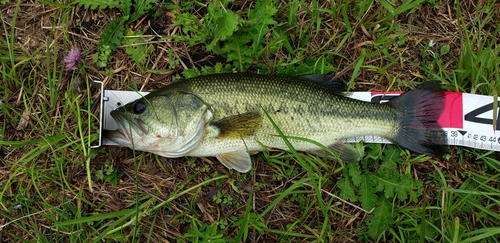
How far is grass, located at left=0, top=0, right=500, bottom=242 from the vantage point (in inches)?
147

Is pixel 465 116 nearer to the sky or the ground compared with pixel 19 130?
nearer to the ground

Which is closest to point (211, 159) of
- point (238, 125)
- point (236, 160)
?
point (236, 160)

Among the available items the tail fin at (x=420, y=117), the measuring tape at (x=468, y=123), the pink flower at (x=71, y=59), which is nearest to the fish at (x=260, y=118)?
the tail fin at (x=420, y=117)

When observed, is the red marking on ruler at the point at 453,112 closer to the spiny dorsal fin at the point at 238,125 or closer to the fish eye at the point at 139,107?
the spiny dorsal fin at the point at 238,125

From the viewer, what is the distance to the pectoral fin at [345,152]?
12.2 ft

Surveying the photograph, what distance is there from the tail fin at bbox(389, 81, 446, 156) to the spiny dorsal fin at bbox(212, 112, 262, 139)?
1306mm

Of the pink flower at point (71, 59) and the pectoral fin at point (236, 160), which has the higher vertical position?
the pink flower at point (71, 59)

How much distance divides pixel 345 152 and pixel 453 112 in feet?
3.84

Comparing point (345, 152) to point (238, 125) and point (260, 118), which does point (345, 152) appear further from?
point (238, 125)

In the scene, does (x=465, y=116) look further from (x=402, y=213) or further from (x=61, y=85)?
(x=61, y=85)

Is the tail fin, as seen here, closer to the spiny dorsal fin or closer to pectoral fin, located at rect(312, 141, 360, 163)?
pectoral fin, located at rect(312, 141, 360, 163)

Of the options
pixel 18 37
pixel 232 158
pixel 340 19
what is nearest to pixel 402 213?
pixel 232 158

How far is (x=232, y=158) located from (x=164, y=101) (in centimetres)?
82

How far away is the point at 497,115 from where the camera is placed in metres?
3.85
